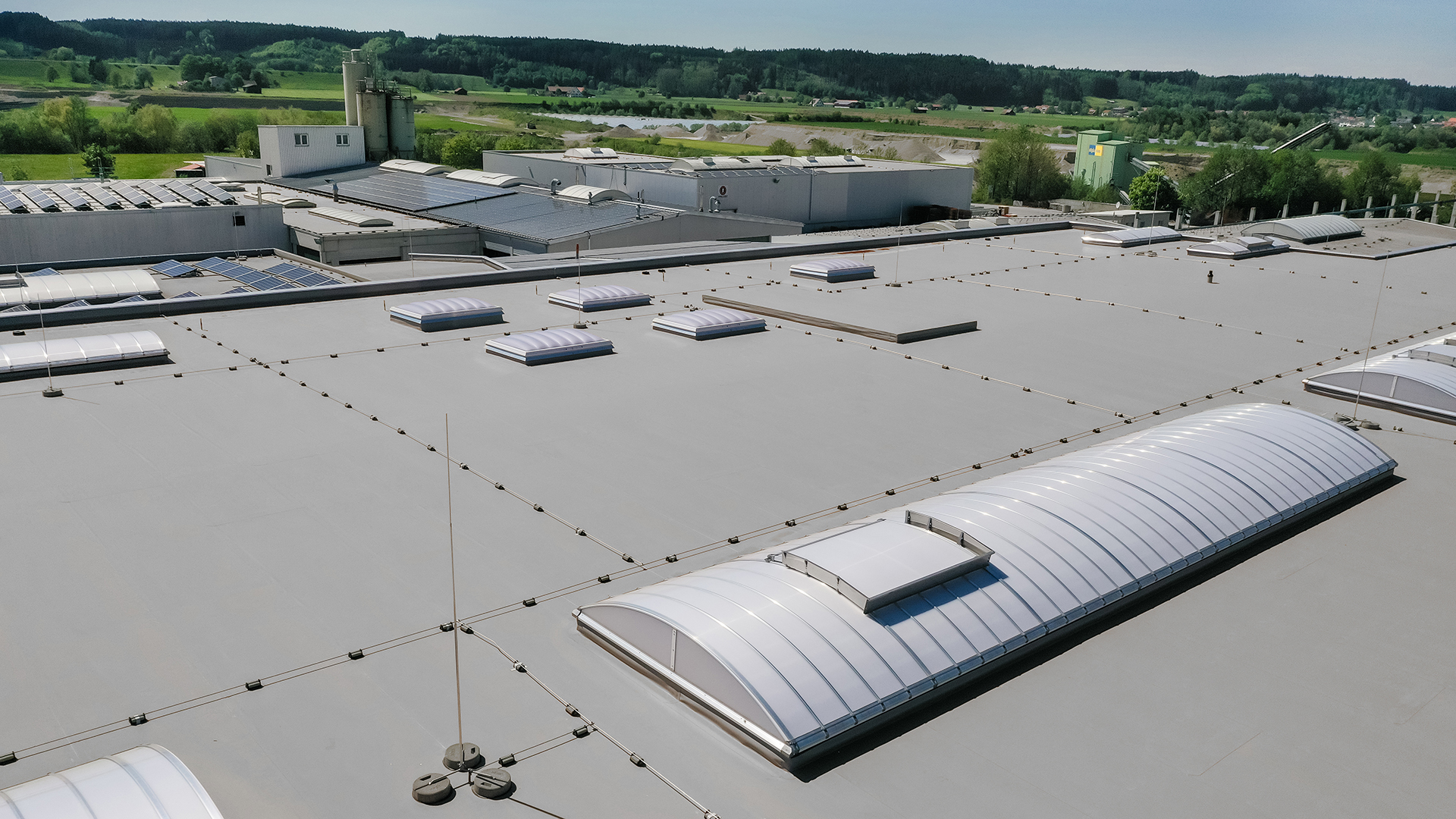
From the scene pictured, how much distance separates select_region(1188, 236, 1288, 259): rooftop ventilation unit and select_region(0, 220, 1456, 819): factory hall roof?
823 inches

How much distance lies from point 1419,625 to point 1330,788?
4483mm

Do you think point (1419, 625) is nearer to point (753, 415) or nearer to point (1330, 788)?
point (1330, 788)

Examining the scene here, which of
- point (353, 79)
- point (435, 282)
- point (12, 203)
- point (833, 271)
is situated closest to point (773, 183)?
point (833, 271)

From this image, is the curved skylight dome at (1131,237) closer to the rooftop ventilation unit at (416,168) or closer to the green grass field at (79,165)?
the rooftop ventilation unit at (416,168)

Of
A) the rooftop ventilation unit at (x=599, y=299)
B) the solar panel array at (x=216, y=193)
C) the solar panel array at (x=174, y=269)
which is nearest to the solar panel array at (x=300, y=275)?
the solar panel array at (x=174, y=269)

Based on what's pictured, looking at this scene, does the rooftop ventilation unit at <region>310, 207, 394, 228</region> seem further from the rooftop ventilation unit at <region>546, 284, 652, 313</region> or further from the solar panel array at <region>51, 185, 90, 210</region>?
the rooftop ventilation unit at <region>546, 284, 652, 313</region>

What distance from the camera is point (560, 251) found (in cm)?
5222

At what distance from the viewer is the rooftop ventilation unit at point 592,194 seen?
198ft

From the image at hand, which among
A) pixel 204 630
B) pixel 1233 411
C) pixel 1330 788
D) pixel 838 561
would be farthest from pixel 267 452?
pixel 1233 411

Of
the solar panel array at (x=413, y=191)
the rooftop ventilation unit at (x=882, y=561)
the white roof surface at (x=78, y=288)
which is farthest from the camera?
the solar panel array at (x=413, y=191)

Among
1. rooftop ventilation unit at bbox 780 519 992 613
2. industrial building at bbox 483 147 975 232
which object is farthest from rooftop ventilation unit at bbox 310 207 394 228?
rooftop ventilation unit at bbox 780 519 992 613

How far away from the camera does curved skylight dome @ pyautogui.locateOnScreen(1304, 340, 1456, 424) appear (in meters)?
21.3

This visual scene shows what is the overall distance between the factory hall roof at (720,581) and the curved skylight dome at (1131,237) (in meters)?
22.9

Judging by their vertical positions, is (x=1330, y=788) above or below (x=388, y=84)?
below
